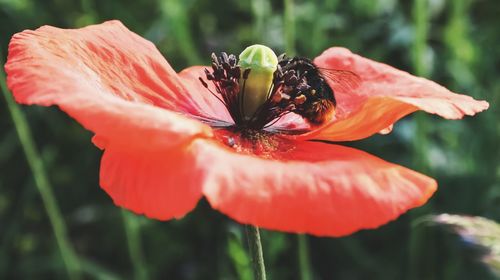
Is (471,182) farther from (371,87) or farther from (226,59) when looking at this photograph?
(226,59)

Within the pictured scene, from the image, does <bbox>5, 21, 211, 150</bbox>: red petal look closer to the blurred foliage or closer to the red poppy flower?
the red poppy flower

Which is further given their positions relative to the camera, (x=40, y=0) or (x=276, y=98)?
(x=40, y=0)

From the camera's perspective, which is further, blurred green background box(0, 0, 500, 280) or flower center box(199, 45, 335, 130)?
blurred green background box(0, 0, 500, 280)

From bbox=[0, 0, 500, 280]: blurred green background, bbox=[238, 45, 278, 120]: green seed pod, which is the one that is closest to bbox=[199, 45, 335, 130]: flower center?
bbox=[238, 45, 278, 120]: green seed pod

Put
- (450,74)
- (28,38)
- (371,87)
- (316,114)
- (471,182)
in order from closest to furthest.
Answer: (28,38), (316,114), (371,87), (471,182), (450,74)

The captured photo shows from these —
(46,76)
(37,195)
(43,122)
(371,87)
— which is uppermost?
(46,76)

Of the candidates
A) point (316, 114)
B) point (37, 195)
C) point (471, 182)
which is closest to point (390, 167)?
point (316, 114)

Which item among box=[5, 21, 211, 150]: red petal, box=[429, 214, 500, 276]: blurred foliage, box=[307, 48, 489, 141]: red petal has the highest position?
box=[5, 21, 211, 150]: red petal

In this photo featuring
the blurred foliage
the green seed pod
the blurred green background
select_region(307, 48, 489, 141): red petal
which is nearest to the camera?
the blurred foliage

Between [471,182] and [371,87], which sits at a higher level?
[371,87]
